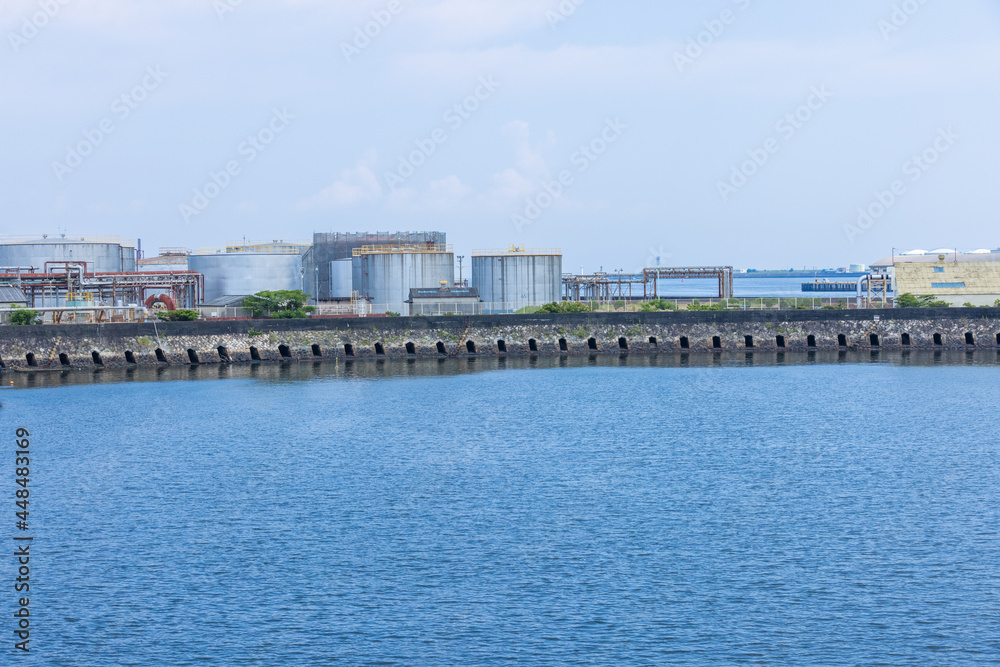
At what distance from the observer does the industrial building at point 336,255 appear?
10531cm

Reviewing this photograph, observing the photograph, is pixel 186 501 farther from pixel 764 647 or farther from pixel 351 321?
pixel 351 321

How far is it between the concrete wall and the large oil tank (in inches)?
2318

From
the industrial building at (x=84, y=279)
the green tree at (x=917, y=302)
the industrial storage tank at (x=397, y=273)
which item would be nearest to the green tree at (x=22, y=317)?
the industrial building at (x=84, y=279)

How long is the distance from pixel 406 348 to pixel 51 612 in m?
56.0

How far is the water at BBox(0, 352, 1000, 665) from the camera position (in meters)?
23.3

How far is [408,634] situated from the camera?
23.5 meters

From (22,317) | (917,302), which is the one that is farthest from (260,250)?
(917,302)

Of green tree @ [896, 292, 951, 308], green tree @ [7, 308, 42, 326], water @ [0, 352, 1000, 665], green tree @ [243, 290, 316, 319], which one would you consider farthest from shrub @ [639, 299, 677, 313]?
green tree @ [7, 308, 42, 326]

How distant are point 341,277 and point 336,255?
6145 mm

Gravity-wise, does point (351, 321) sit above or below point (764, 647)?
above

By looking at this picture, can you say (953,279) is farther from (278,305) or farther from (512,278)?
(278,305)

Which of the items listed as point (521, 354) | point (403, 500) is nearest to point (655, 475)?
point (403, 500)

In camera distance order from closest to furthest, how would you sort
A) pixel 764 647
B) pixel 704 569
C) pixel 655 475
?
pixel 764 647
pixel 704 569
pixel 655 475

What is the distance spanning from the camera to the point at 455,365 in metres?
75.4
